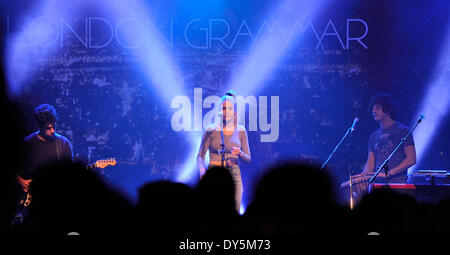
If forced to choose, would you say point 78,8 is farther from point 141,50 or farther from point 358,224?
point 358,224

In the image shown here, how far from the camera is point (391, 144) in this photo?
21.4ft

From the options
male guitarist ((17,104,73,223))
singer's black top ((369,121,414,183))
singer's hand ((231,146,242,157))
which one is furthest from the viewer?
singer's black top ((369,121,414,183))

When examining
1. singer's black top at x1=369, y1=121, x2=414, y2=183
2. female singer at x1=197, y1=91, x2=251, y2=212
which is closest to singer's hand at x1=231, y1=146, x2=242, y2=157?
female singer at x1=197, y1=91, x2=251, y2=212

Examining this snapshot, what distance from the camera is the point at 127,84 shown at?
23.6 feet

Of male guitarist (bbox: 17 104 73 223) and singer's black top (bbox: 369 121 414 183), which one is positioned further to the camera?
singer's black top (bbox: 369 121 414 183)

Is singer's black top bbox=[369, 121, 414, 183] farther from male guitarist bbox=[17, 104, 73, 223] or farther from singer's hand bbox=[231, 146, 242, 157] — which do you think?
male guitarist bbox=[17, 104, 73, 223]

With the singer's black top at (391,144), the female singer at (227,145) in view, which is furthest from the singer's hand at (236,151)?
the singer's black top at (391,144)

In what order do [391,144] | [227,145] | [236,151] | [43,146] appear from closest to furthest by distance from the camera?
[236,151]
[227,145]
[43,146]
[391,144]

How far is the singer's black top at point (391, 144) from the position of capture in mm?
6363

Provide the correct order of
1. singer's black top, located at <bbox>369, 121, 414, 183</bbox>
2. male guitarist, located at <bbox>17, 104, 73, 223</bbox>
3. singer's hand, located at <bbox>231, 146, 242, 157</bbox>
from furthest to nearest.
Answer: singer's black top, located at <bbox>369, 121, 414, 183</bbox>, male guitarist, located at <bbox>17, 104, 73, 223</bbox>, singer's hand, located at <bbox>231, 146, 242, 157</bbox>

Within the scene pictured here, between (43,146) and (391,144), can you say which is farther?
(391,144)

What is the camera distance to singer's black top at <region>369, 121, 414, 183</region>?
251 inches

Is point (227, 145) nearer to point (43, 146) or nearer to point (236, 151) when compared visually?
point (236, 151)

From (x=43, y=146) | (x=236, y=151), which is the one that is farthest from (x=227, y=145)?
(x=43, y=146)
